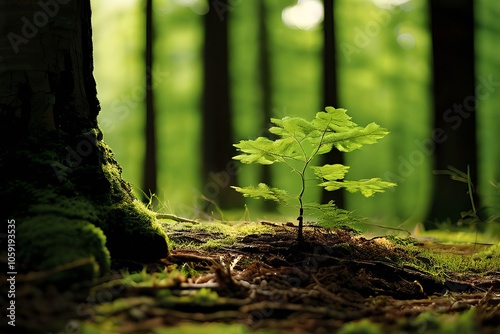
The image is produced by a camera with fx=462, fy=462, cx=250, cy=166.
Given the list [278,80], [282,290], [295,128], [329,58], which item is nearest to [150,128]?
[329,58]

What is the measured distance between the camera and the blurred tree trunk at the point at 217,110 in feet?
32.1

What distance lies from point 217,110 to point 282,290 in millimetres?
8296

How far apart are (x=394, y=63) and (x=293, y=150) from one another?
17.2 m

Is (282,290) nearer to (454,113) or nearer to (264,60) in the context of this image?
(454,113)

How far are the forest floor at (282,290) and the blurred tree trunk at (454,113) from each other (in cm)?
399

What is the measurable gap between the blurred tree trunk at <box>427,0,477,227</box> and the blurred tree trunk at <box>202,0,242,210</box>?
387cm

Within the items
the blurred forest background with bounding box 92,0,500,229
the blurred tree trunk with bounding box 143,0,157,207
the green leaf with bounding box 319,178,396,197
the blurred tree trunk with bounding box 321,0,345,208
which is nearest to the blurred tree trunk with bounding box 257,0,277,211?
the blurred forest background with bounding box 92,0,500,229

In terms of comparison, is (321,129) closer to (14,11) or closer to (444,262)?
(444,262)

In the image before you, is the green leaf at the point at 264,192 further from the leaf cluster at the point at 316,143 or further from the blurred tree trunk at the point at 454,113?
the blurred tree trunk at the point at 454,113

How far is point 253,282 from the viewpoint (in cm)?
243

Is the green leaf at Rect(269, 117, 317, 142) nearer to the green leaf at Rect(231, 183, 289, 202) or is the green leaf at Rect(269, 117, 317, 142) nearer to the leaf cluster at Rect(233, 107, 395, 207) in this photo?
the leaf cluster at Rect(233, 107, 395, 207)

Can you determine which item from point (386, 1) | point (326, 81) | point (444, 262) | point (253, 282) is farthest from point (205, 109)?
point (386, 1)

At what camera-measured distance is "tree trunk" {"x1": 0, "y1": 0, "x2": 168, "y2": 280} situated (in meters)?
2.58

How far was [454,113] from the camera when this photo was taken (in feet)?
26.2
